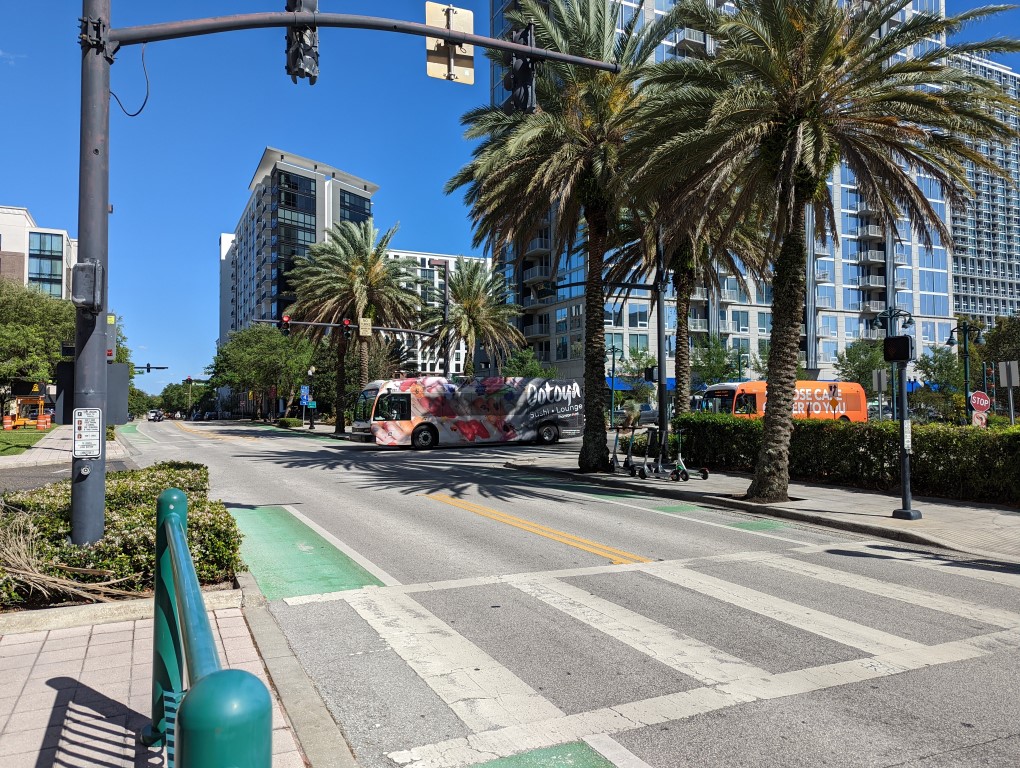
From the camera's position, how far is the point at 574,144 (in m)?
19.3

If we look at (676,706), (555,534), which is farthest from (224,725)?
(555,534)

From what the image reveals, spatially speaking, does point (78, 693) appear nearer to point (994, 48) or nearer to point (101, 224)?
point (101, 224)

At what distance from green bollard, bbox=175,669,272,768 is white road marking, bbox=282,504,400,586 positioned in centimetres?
645

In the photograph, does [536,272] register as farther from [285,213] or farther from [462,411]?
[285,213]

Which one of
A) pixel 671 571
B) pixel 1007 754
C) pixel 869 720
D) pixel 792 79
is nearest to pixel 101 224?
pixel 671 571

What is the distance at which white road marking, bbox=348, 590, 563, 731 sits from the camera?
4324mm

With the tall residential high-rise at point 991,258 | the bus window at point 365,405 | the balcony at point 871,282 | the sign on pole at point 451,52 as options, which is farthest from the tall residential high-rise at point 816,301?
the sign on pole at point 451,52

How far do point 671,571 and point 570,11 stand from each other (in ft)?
53.8

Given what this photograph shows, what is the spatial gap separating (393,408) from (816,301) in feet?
165

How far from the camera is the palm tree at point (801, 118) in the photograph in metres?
13.3

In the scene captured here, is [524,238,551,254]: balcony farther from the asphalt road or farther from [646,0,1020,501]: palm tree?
the asphalt road

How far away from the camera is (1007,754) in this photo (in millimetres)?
3789

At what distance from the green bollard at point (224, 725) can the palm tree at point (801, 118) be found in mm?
13665

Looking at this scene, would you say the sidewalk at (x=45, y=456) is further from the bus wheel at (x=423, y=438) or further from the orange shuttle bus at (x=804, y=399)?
the orange shuttle bus at (x=804, y=399)
